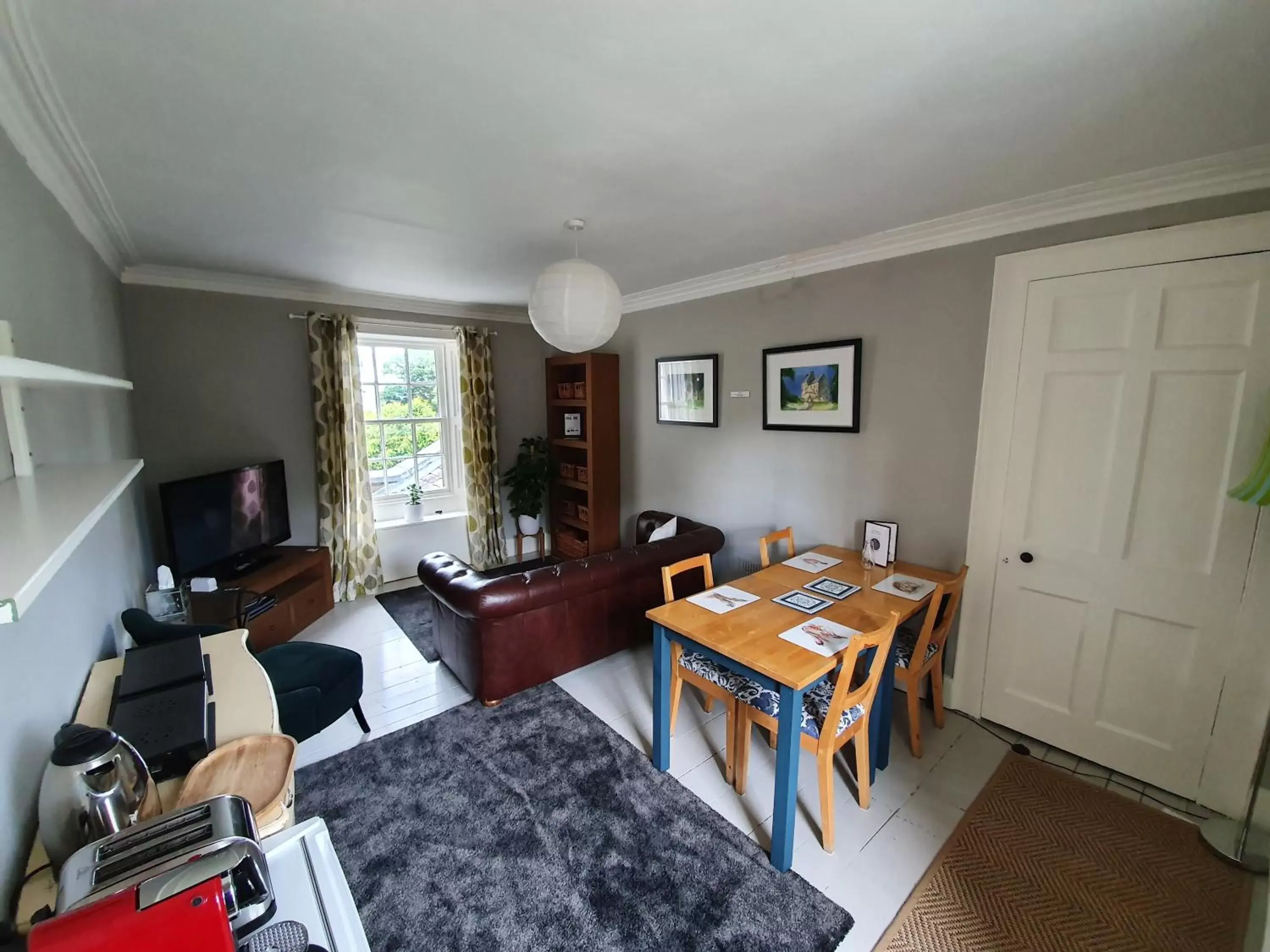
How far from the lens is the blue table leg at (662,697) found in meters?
2.10

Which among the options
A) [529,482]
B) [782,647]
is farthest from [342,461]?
[782,647]

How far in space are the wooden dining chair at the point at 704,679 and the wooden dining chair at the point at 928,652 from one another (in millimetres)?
762

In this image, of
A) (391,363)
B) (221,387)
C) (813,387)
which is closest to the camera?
(813,387)

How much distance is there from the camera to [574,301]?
1.95 metres

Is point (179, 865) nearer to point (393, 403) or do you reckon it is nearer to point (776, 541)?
point (776, 541)

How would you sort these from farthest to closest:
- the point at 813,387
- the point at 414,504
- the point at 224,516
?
the point at 414,504, the point at 224,516, the point at 813,387

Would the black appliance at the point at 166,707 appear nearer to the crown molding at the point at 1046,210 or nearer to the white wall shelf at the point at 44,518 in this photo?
the white wall shelf at the point at 44,518

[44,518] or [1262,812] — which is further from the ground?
[44,518]

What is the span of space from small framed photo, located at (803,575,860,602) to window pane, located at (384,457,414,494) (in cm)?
362

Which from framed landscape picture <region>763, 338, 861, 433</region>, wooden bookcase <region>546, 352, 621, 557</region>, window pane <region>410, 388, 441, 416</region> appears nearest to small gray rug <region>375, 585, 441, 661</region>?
wooden bookcase <region>546, 352, 621, 557</region>

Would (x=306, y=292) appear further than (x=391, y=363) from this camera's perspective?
No

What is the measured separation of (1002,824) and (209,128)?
3.61 m

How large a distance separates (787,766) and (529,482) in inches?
139

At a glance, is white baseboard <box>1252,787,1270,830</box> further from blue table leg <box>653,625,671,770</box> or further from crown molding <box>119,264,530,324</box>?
crown molding <box>119,264,530,324</box>
